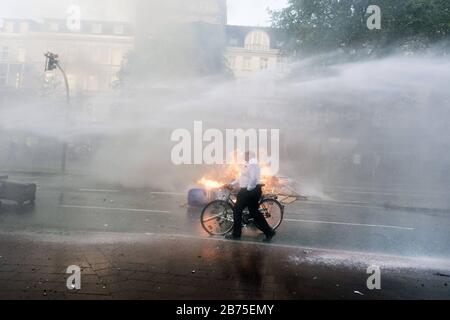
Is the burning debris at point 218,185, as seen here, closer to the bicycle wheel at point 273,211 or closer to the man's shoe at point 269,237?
the bicycle wheel at point 273,211

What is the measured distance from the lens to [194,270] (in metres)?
5.23

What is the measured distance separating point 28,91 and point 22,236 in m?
29.2

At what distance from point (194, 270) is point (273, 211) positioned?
3.17 m

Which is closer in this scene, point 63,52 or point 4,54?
point 63,52

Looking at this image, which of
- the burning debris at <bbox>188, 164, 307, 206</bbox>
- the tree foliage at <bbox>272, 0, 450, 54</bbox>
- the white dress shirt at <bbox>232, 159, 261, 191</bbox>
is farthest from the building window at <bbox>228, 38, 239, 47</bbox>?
the white dress shirt at <bbox>232, 159, 261, 191</bbox>

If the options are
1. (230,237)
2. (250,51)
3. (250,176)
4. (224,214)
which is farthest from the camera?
(250,51)

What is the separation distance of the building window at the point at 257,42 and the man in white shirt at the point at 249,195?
42.3 meters

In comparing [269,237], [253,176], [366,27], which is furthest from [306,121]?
[253,176]

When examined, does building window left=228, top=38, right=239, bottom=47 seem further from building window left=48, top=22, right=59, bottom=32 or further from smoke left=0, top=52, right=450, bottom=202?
building window left=48, top=22, right=59, bottom=32

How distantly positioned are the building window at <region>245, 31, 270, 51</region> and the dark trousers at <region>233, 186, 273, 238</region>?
42.4 meters

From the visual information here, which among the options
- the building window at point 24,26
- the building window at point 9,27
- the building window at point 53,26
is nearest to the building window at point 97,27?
the building window at point 53,26

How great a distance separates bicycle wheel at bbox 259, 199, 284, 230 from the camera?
25.8ft

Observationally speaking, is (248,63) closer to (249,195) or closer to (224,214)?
(224,214)

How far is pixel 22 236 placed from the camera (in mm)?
6762
